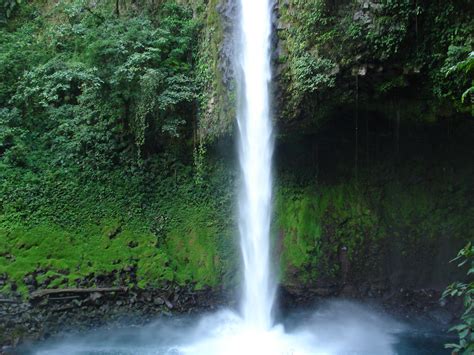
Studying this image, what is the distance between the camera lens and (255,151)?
30.0ft

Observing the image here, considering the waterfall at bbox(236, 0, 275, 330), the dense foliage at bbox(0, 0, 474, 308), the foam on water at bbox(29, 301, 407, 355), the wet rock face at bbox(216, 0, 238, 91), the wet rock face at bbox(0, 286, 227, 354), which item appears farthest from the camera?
the wet rock face at bbox(216, 0, 238, 91)

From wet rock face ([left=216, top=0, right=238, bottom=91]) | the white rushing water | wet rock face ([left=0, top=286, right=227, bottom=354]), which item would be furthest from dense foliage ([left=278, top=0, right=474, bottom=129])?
wet rock face ([left=0, top=286, right=227, bottom=354])

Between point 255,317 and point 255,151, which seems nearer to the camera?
point 255,317

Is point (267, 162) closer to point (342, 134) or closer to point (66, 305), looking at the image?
point (342, 134)

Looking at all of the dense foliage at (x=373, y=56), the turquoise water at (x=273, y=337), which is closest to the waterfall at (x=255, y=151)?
the dense foliage at (x=373, y=56)

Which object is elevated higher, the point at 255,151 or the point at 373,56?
the point at 373,56

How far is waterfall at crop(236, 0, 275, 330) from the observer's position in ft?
28.8

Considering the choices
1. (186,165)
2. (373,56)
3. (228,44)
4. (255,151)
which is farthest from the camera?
(186,165)

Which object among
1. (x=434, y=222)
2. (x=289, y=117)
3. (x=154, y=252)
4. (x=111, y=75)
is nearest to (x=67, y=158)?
(x=111, y=75)

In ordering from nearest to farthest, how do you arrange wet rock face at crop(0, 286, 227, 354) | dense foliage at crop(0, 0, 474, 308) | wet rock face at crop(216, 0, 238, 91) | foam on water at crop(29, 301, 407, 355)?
foam on water at crop(29, 301, 407, 355), wet rock face at crop(0, 286, 227, 354), dense foliage at crop(0, 0, 474, 308), wet rock face at crop(216, 0, 238, 91)

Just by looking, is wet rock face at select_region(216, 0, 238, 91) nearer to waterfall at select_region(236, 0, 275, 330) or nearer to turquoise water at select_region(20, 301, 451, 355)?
waterfall at select_region(236, 0, 275, 330)

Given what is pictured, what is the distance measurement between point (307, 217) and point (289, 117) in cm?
239

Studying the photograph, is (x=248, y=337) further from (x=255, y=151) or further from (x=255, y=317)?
(x=255, y=151)

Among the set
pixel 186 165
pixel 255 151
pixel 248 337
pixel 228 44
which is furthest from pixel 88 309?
pixel 228 44
